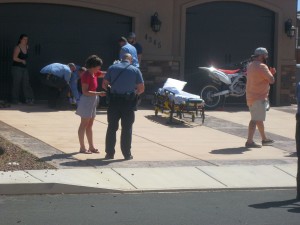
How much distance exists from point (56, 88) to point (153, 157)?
6056 millimetres

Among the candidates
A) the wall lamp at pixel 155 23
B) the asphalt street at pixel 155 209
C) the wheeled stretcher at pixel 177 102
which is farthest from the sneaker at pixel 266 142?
the wall lamp at pixel 155 23

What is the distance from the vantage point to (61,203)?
9766mm

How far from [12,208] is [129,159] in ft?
11.6

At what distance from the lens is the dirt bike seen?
20.1m

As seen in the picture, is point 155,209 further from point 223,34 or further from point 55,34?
point 223,34

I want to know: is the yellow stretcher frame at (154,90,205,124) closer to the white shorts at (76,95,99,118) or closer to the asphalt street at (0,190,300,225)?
the white shorts at (76,95,99,118)

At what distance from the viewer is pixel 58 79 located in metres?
18.2

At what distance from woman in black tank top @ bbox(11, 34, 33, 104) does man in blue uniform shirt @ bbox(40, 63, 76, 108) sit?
2.04 ft

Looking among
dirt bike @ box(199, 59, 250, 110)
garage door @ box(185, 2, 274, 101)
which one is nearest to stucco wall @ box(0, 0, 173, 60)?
garage door @ box(185, 2, 274, 101)

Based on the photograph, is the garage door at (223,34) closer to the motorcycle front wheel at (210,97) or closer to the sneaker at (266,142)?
the motorcycle front wheel at (210,97)

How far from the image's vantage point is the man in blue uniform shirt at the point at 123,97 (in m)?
12.4

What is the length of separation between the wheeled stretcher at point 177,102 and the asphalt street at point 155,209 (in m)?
6.27

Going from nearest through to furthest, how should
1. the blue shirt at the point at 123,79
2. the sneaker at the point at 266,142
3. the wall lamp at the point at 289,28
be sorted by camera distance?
1. the blue shirt at the point at 123,79
2. the sneaker at the point at 266,142
3. the wall lamp at the point at 289,28

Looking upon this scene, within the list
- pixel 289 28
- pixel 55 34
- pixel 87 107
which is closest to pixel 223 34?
pixel 289 28
